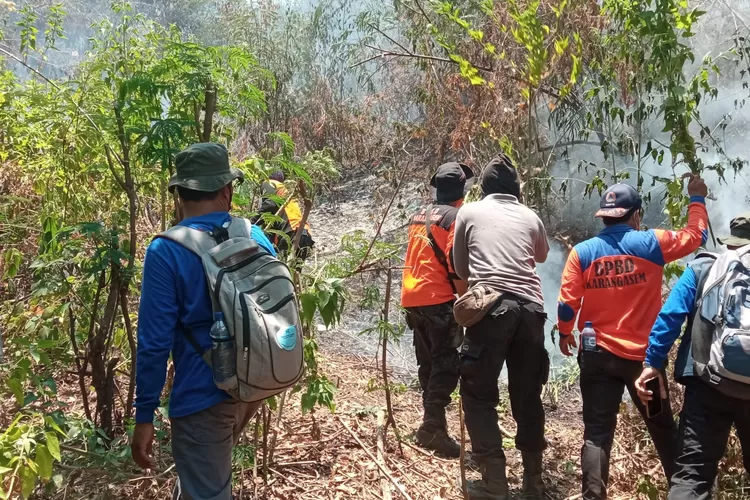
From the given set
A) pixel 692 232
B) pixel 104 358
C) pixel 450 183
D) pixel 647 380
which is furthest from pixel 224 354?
pixel 450 183

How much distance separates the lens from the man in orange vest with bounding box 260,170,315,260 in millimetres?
3671

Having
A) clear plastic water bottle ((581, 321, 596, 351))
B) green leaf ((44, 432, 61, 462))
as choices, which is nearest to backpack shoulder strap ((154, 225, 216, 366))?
green leaf ((44, 432, 61, 462))

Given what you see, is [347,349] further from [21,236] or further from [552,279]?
[21,236]

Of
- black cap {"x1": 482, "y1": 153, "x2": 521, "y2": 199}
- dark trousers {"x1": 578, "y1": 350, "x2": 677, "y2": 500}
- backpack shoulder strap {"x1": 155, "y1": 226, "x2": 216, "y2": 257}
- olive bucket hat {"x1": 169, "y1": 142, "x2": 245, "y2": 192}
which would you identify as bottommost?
dark trousers {"x1": 578, "y1": 350, "x2": 677, "y2": 500}

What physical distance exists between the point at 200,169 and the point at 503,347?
2026 mm

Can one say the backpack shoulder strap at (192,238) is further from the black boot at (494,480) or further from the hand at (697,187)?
the hand at (697,187)

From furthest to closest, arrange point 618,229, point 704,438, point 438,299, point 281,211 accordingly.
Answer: point 438,299
point 281,211
point 618,229
point 704,438

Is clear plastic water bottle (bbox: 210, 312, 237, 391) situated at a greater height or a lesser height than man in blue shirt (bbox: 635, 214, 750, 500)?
greater

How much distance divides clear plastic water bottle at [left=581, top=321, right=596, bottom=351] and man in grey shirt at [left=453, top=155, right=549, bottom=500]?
0.25m

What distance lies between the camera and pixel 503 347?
3.80m

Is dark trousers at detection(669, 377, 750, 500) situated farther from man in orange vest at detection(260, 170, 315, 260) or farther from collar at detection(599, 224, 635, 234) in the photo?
man in orange vest at detection(260, 170, 315, 260)

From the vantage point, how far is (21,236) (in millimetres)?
4383

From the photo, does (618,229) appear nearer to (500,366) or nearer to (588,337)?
(588,337)

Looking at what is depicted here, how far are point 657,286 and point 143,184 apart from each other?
287 centimetres
